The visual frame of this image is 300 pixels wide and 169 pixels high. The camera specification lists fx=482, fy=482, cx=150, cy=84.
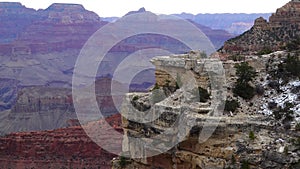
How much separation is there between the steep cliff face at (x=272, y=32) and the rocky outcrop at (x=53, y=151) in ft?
55.1

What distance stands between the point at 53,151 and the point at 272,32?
28.0m

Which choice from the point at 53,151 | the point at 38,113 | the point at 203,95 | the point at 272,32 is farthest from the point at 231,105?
the point at 38,113

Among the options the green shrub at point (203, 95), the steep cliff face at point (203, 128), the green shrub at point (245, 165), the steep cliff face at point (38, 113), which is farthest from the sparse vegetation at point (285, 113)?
the steep cliff face at point (38, 113)

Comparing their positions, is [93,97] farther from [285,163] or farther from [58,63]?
[58,63]

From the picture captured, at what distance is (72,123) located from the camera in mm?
74188

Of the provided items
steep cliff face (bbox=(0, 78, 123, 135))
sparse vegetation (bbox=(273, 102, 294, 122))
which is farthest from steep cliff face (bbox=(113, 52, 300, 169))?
steep cliff face (bbox=(0, 78, 123, 135))

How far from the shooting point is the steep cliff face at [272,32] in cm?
4506

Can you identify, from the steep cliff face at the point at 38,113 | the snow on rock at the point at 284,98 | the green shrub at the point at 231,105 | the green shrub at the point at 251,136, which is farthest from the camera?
the steep cliff face at the point at 38,113

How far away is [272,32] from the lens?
1880 inches

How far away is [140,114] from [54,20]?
183 m

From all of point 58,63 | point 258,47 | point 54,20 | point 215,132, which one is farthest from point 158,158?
point 54,20

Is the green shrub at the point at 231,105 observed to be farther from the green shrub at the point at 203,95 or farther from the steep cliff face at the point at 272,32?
the steep cliff face at the point at 272,32

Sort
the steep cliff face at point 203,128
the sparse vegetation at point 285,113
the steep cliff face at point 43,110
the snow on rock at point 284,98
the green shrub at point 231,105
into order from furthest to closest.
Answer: the steep cliff face at point 43,110 → the green shrub at point 231,105 → the snow on rock at point 284,98 → the sparse vegetation at point 285,113 → the steep cliff face at point 203,128

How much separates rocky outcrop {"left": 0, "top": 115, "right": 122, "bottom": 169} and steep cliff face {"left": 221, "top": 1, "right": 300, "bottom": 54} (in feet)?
55.1
